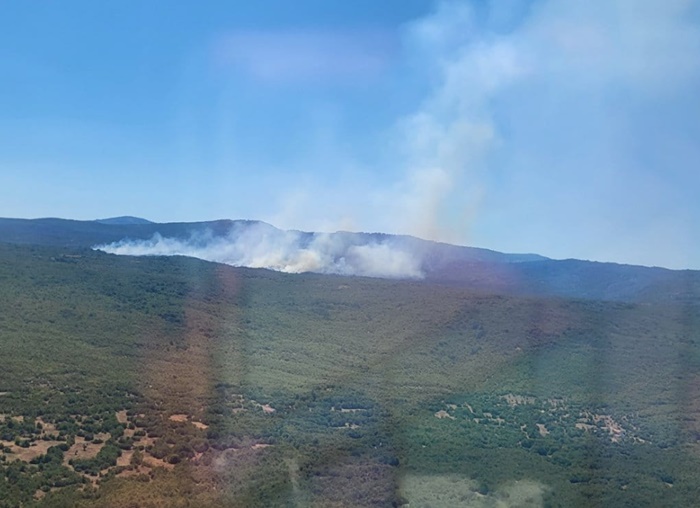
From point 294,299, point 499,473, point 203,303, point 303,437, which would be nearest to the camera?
point 499,473

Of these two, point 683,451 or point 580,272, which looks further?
point 580,272

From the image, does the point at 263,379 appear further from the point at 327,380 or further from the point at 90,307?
the point at 90,307

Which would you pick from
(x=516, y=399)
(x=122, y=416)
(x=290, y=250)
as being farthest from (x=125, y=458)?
(x=290, y=250)

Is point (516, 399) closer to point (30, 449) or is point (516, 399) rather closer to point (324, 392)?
point (324, 392)

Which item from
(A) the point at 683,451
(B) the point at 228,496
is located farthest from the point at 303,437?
(A) the point at 683,451

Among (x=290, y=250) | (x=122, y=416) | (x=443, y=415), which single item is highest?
(x=290, y=250)

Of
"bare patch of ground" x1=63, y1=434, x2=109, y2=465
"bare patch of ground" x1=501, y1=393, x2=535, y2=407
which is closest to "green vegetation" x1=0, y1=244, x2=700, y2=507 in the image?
"bare patch of ground" x1=63, y1=434, x2=109, y2=465
